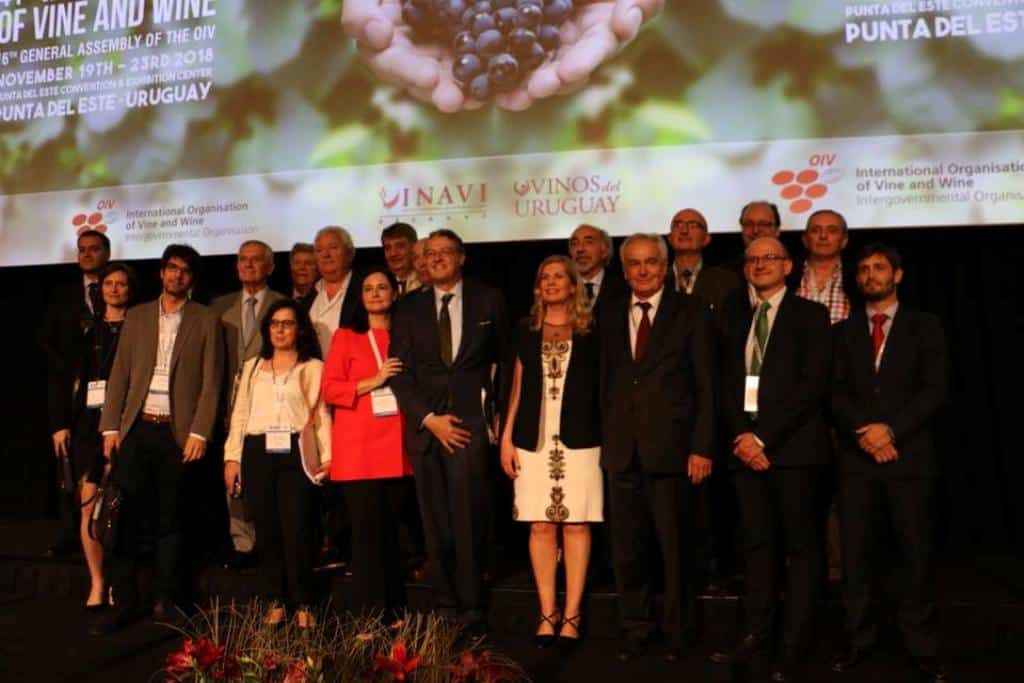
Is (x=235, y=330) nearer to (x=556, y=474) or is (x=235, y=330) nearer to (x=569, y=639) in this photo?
(x=556, y=474)

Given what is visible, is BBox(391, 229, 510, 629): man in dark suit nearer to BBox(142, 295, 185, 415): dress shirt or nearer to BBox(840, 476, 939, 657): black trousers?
BBox(142, 295, 185, 415): dress shirt

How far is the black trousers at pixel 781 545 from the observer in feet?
9.95

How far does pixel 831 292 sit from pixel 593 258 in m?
0.87

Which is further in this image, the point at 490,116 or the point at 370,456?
the point at 490,116

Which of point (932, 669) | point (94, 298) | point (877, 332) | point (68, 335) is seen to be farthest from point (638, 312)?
point (68, 335)

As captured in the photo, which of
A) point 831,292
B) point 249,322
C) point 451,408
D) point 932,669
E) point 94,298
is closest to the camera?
point 932,669

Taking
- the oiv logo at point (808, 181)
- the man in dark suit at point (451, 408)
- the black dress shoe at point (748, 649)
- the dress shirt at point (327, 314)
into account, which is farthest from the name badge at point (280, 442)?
the oiv logo at point (808, 181)

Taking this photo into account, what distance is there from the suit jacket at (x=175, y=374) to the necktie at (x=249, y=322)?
29 cm

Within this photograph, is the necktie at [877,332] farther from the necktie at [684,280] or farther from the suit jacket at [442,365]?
the suit jacket at [442,365]

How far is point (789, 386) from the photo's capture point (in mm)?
3062

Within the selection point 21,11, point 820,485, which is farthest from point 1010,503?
point 21,11

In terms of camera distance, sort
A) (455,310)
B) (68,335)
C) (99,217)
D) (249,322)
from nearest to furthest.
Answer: (455,310) < (249,322) < (68,335) < (99,217)

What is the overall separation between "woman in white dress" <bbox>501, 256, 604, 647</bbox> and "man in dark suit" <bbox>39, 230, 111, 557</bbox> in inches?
77.5

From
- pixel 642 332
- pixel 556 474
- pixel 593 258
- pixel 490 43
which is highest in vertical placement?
pixel 490 43
